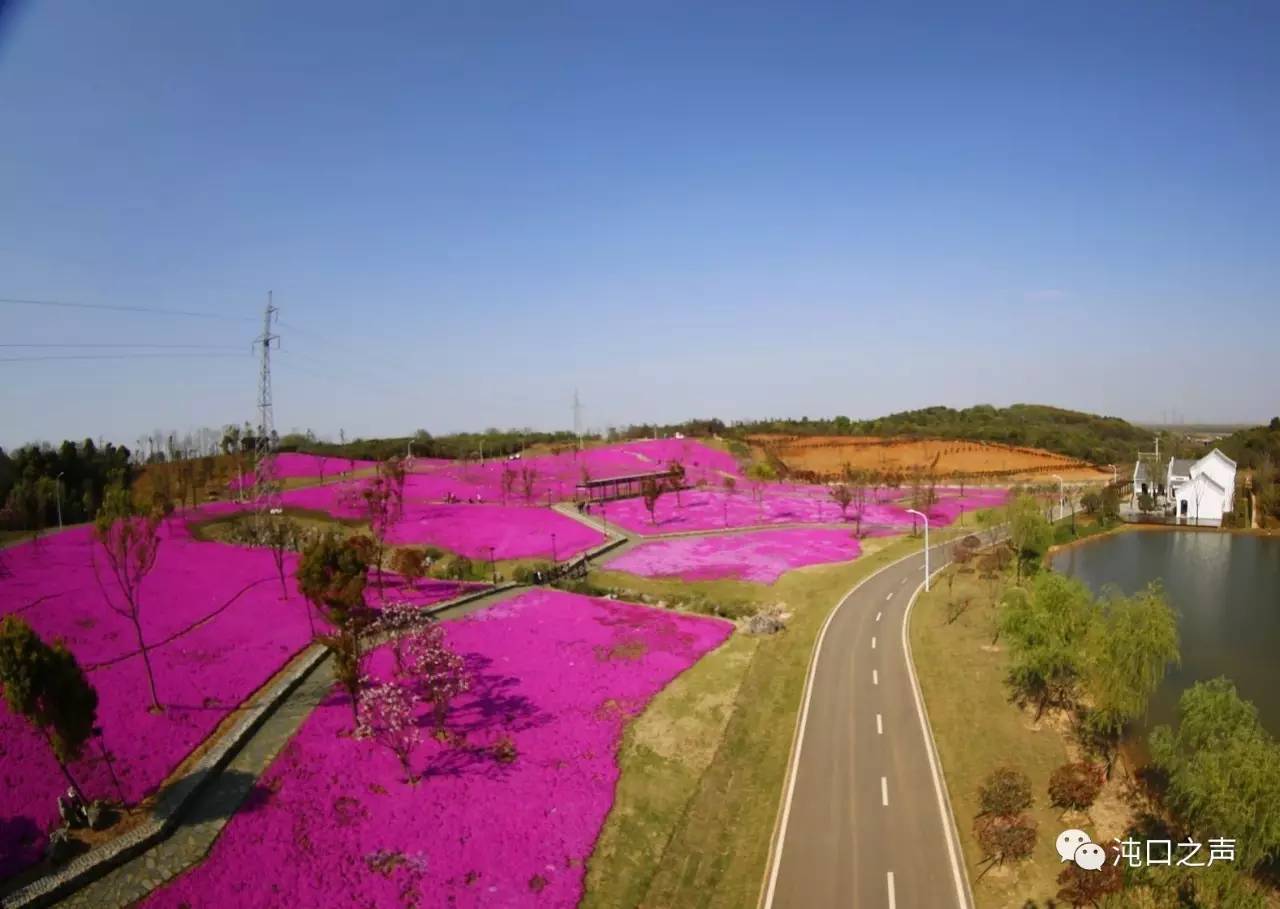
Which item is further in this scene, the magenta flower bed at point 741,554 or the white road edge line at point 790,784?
the magenta flower bed at point 741,554

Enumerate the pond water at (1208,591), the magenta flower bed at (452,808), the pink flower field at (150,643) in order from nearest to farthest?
the magenta flower bed at (452,808) → the pink flower field at (150,643) → the pond water at (1208,591)

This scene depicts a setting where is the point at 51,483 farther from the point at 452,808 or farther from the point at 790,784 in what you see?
the point at 790,784

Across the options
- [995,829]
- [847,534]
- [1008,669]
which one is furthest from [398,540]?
[995,829]

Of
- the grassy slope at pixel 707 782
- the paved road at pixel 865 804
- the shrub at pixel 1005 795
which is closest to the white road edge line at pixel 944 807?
the paved road at pixel 865 804

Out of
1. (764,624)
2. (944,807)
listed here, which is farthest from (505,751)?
(764,624)

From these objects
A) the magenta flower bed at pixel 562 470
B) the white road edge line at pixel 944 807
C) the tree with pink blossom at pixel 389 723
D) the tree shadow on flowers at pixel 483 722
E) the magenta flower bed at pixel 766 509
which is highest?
the magenta flower bed at pixel 562 470

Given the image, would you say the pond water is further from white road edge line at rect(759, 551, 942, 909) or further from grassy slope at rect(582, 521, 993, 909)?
grassy slope at rect(582, 521, 993, 909)

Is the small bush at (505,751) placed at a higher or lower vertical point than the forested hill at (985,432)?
lower

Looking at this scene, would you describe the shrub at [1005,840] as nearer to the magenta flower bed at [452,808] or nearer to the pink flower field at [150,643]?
the magenta flower bed at [452,808]
